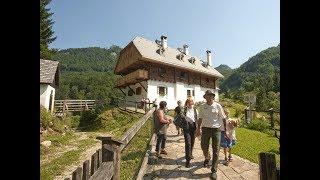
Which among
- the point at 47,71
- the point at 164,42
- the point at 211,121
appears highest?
the point at 164,42

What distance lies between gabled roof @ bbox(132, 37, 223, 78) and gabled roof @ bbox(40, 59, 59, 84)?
944 centimetres

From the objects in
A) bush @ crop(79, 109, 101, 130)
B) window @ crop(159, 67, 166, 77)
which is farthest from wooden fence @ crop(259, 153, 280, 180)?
window @ crop(159, 67, 166, 77)

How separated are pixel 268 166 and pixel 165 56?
33.3m

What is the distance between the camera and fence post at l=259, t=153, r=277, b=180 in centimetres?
369

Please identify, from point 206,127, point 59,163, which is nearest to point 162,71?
point 59,163

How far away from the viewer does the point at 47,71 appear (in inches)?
1218

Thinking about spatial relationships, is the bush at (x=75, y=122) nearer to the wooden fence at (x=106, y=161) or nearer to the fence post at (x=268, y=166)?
the wooden fence at (x=106, y=161)

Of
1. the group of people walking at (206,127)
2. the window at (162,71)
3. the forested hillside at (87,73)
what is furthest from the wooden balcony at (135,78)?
the group of people walking at (206,127)

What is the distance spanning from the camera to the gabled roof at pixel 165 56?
1331 inches

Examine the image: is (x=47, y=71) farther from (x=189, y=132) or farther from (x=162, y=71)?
(x=189, y=132)

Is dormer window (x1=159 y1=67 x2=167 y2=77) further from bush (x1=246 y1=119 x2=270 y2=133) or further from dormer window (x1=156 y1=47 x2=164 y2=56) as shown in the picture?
bush (x1=246 y1=119 x2=270 y2=133)
